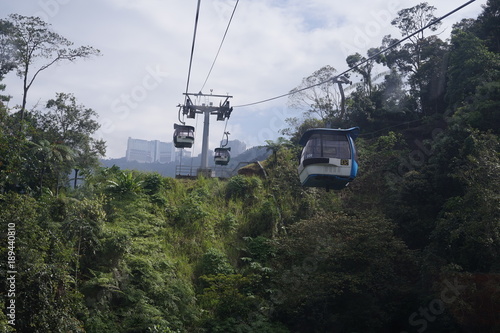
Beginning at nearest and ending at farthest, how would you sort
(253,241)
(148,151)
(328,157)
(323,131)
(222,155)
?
(328,157) → (323,131) → (253,241) → (222,155) → (148,151)

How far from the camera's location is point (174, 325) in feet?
47.6

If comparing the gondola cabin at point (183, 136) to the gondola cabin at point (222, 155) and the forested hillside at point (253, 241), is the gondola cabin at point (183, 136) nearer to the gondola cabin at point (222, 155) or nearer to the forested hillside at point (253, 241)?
the forested hillside at point (253, 241)

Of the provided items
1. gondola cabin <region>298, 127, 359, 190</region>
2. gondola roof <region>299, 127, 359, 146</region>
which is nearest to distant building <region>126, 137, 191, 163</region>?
gondola roof <region>299, 127, 359, 146</region>

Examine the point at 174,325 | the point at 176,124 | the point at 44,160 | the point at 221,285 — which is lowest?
the point at 174,325

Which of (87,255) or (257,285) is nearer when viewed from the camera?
(87,255)

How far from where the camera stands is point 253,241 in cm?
2048

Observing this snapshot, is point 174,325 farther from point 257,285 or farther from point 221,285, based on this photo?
point 257,285

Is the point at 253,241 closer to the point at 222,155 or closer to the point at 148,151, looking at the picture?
the point at 222,155

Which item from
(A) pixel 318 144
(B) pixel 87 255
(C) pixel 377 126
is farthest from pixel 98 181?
(C) pixel 377 126

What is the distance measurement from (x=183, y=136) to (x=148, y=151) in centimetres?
12823

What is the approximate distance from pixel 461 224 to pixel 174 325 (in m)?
9.57

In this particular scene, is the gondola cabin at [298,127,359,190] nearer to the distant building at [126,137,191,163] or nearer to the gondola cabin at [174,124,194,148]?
the gondola cabin at [174,124,194,148]

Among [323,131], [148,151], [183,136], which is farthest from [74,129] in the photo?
[148,151]

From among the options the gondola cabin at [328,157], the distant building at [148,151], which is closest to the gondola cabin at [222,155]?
the gondola cabin at [328,157]
